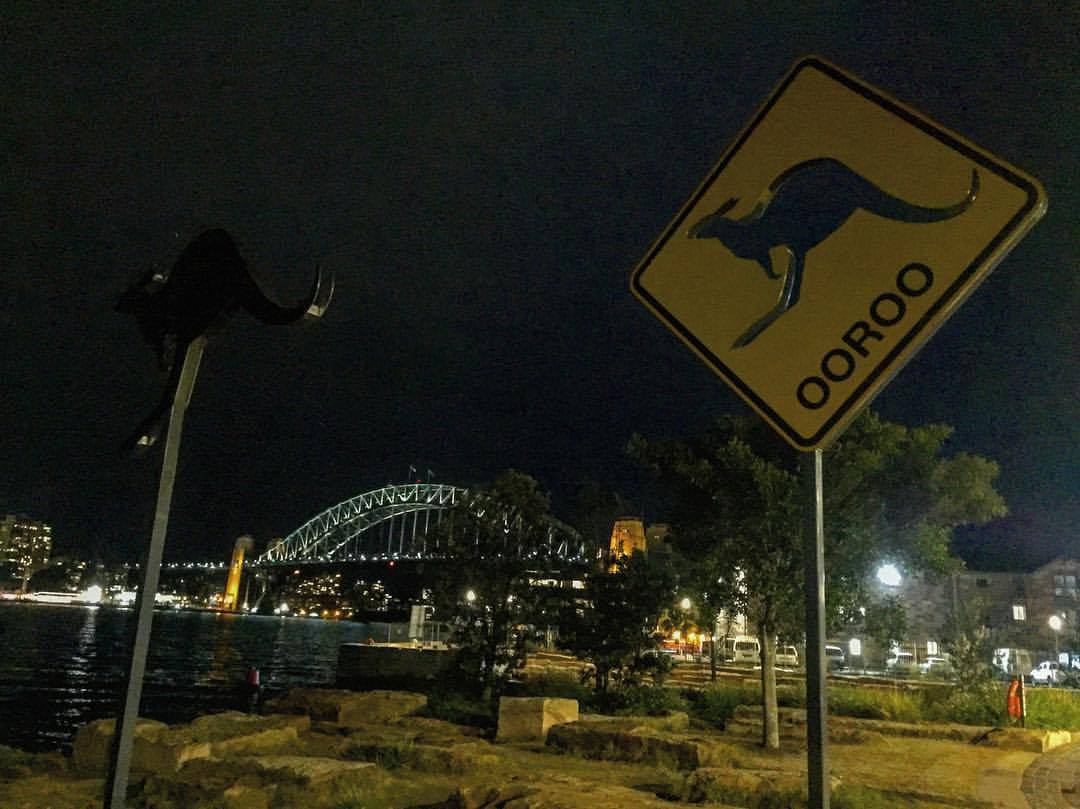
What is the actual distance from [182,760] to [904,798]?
296 inches

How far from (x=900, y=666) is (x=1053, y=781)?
77.3 ft

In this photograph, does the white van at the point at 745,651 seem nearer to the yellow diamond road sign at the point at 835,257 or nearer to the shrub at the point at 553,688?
the shrub at the point at 553,688

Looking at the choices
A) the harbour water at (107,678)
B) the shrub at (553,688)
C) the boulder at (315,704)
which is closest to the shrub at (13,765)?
the harbour water at (107,678)

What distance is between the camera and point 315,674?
47.7m

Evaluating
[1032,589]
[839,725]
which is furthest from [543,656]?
[1032,589]

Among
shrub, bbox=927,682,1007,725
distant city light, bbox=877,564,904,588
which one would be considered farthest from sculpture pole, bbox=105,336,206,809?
distant city light, bbox=877,564,904,588

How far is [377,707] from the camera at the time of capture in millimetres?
16047

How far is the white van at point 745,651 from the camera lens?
32888 millimetres

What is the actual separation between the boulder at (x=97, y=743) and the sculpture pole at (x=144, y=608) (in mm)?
7002

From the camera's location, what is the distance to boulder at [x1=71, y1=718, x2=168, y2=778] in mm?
9617

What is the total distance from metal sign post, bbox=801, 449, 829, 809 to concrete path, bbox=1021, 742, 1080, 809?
24.7 feet

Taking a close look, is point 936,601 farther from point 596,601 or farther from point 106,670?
point 106,670

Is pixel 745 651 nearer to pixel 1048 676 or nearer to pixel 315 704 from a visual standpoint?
pixel 1048 676

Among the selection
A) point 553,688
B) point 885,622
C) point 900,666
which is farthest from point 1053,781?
point 900,666
